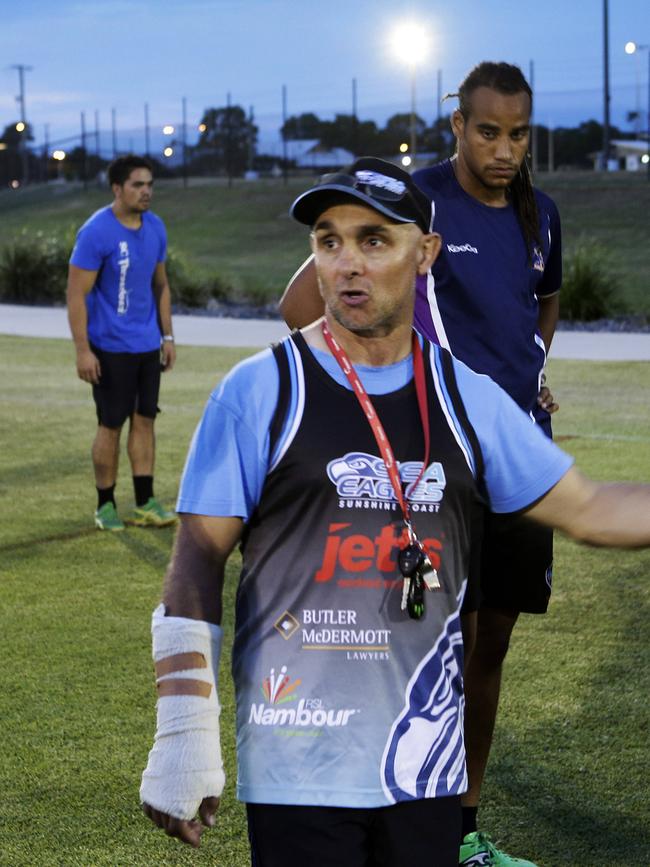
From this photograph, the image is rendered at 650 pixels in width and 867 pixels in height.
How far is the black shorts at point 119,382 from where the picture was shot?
9.15 metres

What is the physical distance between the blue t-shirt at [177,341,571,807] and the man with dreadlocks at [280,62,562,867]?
138 centimetres

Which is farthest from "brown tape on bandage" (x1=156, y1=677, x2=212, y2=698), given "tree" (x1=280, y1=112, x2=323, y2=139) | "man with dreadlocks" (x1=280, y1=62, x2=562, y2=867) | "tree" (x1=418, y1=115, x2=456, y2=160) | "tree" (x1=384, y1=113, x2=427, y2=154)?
"tree" (x1=280, y1=112, x2=323, y2=139)

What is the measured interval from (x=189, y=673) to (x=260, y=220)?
50.8 m

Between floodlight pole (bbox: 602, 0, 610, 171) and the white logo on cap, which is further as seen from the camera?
floodlight pole (bbox: 602, 0, 610, 171)

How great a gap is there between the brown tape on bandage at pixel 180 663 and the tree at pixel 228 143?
6308 cm

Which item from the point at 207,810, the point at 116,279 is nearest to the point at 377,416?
the point at 207,810

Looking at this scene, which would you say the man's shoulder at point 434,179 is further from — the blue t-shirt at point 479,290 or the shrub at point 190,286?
the shrub at point 190,286

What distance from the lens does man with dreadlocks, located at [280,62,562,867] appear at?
13.3ft

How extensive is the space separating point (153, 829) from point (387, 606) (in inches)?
90.0

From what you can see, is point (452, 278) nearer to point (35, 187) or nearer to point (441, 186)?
point (441, 186)

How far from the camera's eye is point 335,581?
8.53 ft

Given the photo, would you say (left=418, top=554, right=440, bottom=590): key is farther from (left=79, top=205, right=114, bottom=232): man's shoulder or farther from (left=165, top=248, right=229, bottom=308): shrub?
(left=165, top=248, right=229, bottom=308): shrub

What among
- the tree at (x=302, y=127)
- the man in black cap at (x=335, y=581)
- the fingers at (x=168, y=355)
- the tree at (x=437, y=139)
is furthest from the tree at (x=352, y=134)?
the man in black cap at (x=335, y=581)

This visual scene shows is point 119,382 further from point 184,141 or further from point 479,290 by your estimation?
point 184,141
